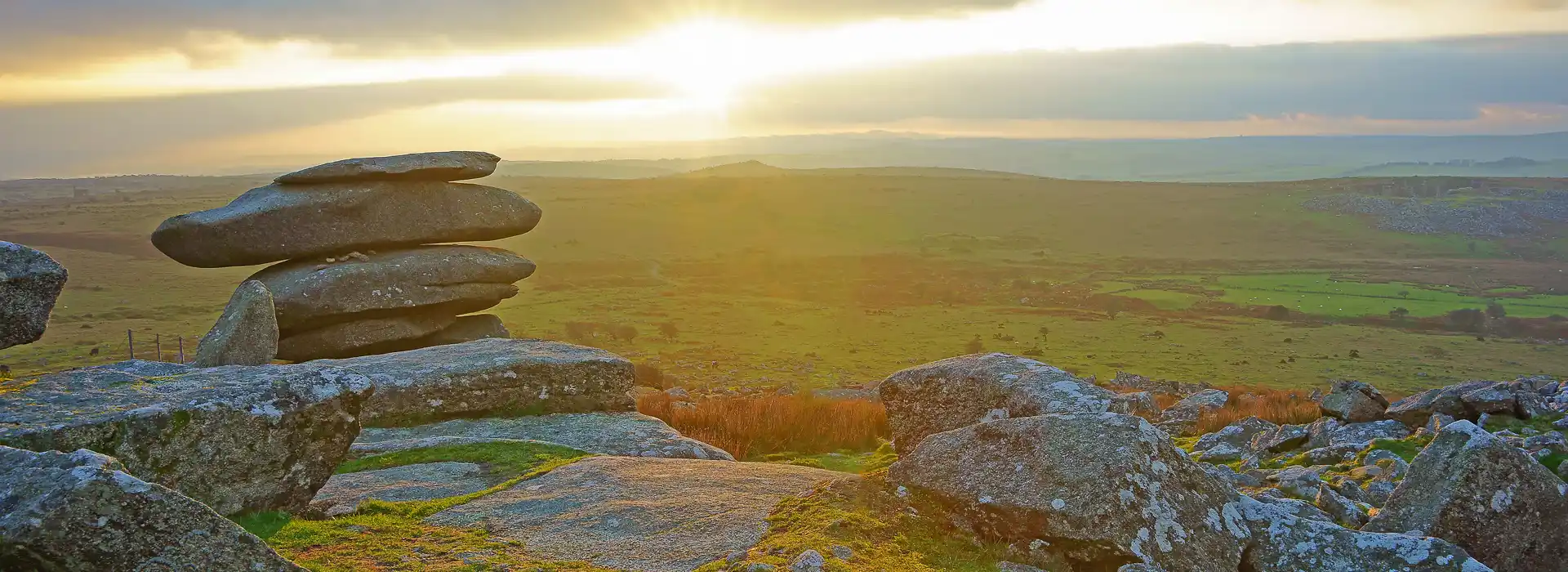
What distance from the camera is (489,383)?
18750 millimetres

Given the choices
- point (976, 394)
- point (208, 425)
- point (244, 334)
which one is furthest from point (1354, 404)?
point (244, 334)

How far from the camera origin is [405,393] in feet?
59.1

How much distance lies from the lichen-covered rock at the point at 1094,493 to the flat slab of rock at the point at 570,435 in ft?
22.0

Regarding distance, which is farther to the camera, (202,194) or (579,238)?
(202,194)

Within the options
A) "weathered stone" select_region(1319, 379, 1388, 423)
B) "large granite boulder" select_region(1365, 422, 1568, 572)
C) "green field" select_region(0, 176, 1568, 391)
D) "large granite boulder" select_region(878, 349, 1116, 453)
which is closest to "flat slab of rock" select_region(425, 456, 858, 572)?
"large granite boulder" select_region(878, 349, 1116, 453)

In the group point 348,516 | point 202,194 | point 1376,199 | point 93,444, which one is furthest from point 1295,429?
point 202,194

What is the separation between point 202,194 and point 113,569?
705 ft

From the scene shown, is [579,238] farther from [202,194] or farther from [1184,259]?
[202,194]

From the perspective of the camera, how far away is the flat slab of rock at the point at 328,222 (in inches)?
995

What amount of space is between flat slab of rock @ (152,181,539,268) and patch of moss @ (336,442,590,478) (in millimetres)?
13112

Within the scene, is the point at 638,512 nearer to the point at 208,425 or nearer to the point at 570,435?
the point at 208,425

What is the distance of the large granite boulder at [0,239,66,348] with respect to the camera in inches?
410

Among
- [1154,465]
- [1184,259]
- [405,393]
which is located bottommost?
[1184,259]

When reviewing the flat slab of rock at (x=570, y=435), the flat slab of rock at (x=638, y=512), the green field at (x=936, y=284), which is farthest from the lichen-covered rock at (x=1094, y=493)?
the green field at (x=936, y=284)
